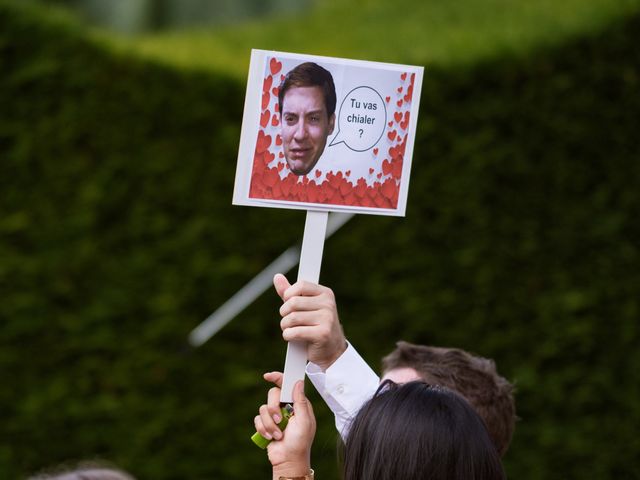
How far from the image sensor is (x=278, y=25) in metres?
5.64

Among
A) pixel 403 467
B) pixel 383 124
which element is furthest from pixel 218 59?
pixel 403 467

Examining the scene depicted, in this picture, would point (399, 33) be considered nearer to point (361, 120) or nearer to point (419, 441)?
point (361, 120)

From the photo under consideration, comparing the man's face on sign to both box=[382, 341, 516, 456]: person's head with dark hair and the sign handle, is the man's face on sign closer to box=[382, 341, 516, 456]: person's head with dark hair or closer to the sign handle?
the sign handle

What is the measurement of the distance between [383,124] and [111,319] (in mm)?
2485

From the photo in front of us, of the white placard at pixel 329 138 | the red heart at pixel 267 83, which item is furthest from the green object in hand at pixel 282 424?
the red heart at pixel 267 83

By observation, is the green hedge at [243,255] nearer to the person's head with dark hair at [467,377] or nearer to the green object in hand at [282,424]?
the person's head with dark hair at [467,377]

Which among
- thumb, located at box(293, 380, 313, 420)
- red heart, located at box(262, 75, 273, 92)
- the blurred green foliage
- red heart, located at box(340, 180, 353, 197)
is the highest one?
the blurred green foliage

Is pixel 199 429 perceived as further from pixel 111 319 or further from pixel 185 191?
pixel 185 191

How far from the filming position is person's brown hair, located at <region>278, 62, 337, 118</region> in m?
1.71

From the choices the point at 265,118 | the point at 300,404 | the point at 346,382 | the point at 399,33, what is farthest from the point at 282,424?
the point at 399,33

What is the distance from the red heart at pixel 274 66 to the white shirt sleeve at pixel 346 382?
0.56 meters

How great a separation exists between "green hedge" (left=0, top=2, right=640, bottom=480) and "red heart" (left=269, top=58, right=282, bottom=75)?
7.83ft

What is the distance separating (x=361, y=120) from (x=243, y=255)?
7.89ft

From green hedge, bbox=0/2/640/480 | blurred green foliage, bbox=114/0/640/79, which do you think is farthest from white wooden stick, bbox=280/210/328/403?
blurred green foliage, bbox=114/0/640/79
